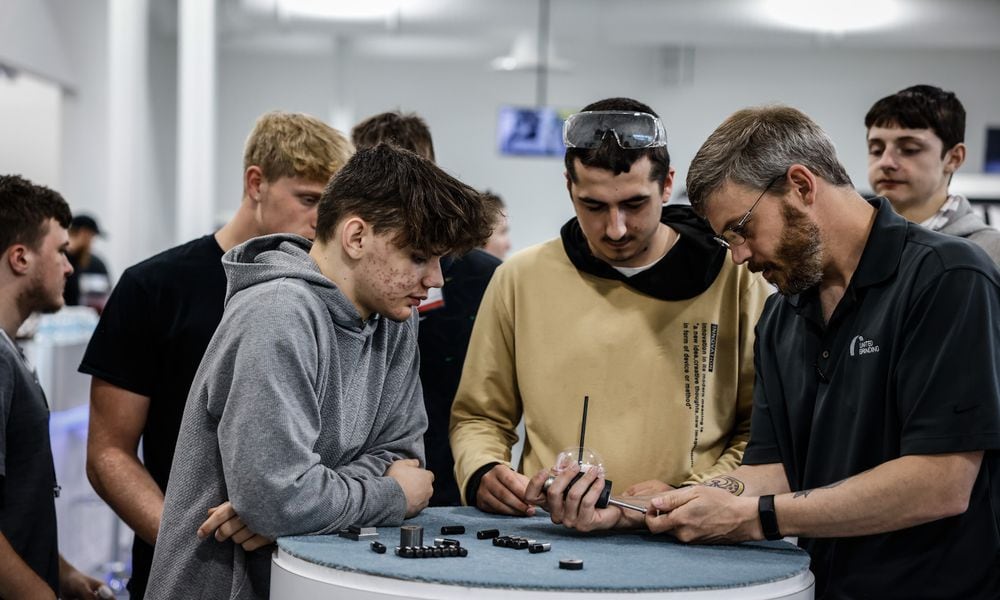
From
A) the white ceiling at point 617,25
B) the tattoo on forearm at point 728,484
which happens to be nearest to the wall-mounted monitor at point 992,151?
the white ceiling at point 617,25

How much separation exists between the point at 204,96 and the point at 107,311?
4342 mm

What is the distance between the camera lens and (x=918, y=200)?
11.2 feet

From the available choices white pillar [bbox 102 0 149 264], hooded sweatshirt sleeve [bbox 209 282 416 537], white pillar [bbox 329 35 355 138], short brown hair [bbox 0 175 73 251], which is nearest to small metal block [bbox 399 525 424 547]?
hooded sweatshirt sleeve [bbox 209 282 416 537]

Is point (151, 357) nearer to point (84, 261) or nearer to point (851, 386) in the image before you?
point (851, 386)

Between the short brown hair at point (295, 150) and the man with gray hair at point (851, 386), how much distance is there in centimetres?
85

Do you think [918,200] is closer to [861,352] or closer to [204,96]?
[861,352]

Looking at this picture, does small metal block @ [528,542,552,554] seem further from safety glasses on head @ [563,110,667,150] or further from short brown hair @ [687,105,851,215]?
safety glasses on head @ [563,110,667,150]

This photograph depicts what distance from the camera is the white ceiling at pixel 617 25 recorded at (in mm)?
9641

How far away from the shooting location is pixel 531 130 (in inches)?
449

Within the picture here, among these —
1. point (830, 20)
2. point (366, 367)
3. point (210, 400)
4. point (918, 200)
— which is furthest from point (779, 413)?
point (830, 20)

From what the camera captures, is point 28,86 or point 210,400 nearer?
point 210,400

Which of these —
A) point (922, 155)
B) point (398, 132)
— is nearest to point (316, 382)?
point (398, 132)

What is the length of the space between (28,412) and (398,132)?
1.08 m

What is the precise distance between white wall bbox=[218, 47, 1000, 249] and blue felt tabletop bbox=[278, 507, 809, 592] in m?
9.82
